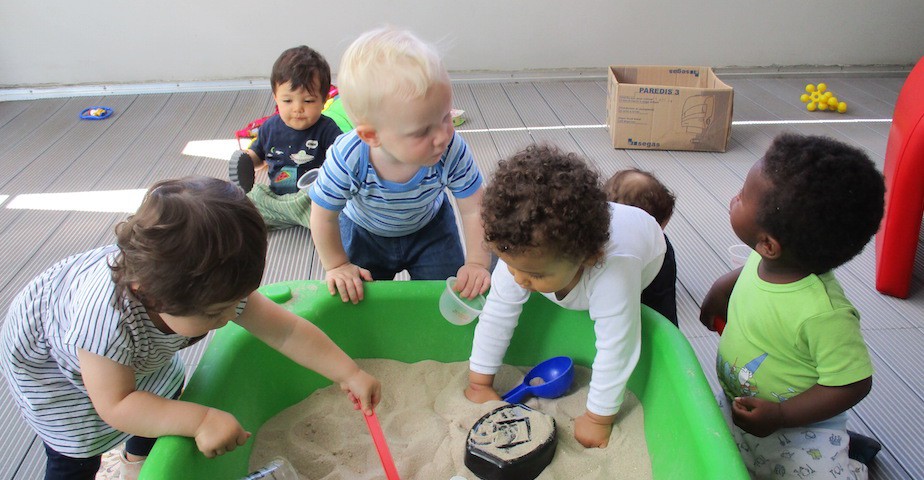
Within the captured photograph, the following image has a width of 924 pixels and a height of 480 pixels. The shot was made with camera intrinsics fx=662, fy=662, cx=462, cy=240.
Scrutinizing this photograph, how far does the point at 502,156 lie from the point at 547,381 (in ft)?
4.17

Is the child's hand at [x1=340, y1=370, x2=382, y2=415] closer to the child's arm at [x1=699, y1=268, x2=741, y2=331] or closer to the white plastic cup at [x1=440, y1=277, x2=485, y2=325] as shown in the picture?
the white plastic cup at [x1=440, y1=277, x2=485, y2=325]

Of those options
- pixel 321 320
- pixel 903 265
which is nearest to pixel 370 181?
pixel 321 320

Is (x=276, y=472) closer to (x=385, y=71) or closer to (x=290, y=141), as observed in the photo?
(x=385, y=71)

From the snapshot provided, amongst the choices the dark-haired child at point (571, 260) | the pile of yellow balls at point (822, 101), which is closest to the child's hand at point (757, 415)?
the dark-haired child at point (571, 260)

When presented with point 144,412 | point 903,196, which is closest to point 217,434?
point 144,412

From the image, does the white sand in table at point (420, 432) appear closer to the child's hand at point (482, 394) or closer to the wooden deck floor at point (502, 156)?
the child's hand at point (482, 394)

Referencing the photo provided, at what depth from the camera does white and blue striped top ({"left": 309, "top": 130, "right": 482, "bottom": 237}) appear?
1.07m

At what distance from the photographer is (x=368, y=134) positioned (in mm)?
974

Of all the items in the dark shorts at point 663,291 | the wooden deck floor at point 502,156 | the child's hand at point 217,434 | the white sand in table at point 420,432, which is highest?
the child's hand at point 217,434

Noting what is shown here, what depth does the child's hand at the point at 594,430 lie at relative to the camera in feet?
3.31

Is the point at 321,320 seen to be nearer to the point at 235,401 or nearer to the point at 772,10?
the point at 235,401

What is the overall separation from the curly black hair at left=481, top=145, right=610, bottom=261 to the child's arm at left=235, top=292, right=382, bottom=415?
1.01ft

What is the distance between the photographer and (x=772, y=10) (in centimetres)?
315

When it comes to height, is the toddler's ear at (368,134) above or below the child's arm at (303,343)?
above
